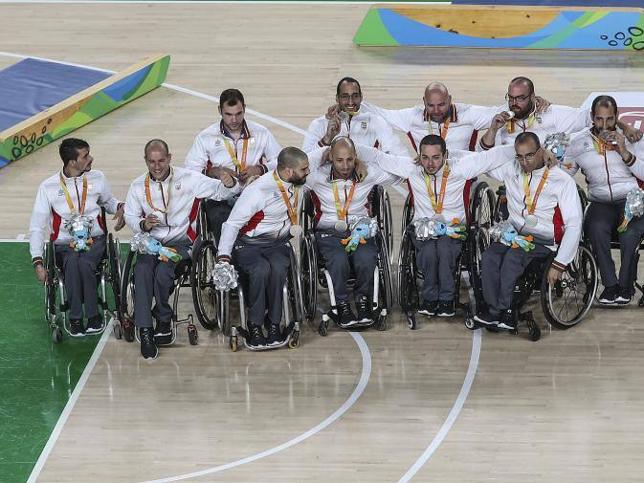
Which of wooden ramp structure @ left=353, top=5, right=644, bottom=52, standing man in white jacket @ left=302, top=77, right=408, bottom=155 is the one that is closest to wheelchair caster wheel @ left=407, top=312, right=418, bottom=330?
standing man in white jacket @ left=302, top=77, right=408, bottom=155

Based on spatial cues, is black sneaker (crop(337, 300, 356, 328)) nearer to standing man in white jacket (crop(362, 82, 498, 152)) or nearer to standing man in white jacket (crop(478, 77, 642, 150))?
standing man in white jacket (crop(362, 82, 498, 152))

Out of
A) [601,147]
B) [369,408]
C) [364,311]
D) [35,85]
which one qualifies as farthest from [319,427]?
[35,85]

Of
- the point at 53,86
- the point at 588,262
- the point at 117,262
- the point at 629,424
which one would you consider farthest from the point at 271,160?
the point at 53,86

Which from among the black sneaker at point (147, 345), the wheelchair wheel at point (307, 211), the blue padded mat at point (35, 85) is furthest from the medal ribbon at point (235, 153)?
the blue padded mat at point (35, 85)

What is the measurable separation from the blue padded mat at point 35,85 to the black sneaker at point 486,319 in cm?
516

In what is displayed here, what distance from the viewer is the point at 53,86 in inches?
489

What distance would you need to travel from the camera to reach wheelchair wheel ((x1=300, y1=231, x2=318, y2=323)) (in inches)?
320

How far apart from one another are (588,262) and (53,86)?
604cm

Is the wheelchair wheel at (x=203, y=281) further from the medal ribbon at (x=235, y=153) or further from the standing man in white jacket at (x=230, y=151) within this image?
the medal ribbon at (x=235, y=153)

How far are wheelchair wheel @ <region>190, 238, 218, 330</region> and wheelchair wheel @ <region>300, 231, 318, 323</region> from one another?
0.56 m

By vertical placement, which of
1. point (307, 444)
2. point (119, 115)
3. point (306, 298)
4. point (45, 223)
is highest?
point (119, 115)

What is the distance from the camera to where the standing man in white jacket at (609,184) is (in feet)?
27.4

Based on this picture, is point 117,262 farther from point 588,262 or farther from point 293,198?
point 588,262

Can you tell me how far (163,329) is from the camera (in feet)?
27.0
